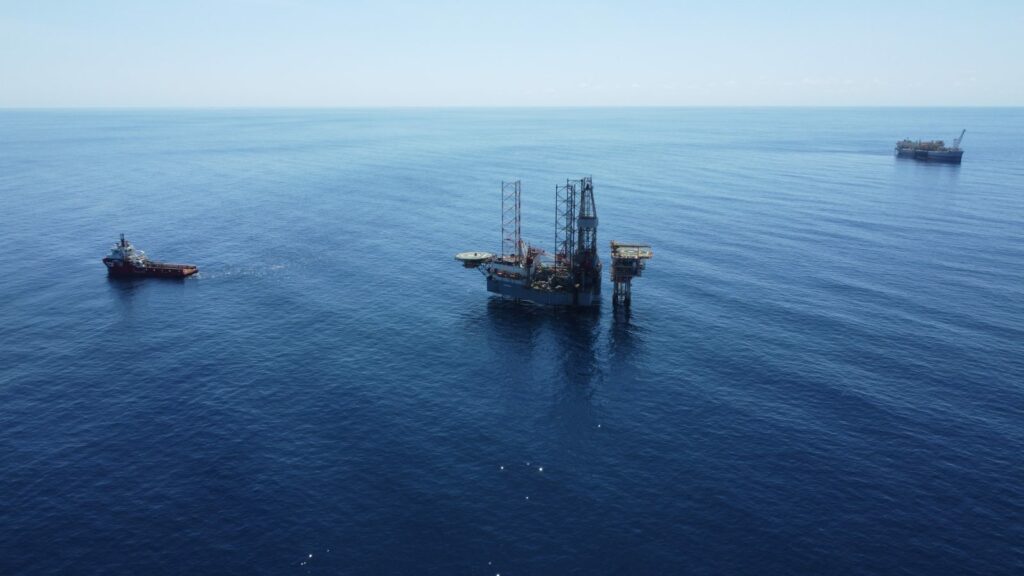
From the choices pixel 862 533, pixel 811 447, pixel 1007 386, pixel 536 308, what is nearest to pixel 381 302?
pixel 536 308

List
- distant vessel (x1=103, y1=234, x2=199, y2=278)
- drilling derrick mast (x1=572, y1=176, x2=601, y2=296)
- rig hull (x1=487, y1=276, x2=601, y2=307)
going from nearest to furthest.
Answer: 1. drilling derrick mast (x1=572, y1=176, x2=601, y2=296)
2. rig hull (x1=487, y1=276, x2=601, y2=307)
3. distant vessel (x1=103, y1=234, x2=199, y2=278)

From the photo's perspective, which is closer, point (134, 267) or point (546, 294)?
point (546, 294)

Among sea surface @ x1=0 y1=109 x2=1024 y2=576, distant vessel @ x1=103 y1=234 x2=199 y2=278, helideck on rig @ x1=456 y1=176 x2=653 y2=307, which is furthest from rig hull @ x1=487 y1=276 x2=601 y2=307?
distant vessel @ x1=103 y1=234 x2=199 y2=278

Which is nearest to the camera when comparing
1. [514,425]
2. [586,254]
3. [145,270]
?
[514,425]

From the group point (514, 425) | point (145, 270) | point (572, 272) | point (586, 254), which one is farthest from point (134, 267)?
point (514, 425)

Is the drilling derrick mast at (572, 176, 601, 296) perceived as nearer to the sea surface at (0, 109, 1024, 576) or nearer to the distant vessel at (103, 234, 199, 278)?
the sea surface at (0, 109, 1024, 576)

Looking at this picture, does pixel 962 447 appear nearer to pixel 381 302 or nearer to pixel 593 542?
pixel 593 542

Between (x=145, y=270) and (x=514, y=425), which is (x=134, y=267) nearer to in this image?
(x=145, y=270)

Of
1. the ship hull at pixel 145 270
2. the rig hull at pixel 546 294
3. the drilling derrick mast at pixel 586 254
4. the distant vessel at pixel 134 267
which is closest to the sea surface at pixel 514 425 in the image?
the rig hull at pixel 546 294
